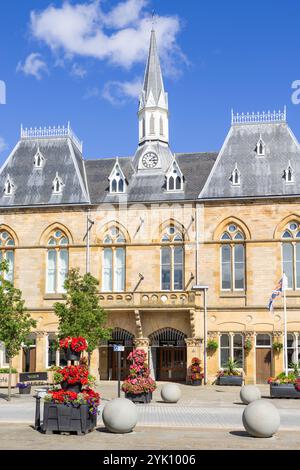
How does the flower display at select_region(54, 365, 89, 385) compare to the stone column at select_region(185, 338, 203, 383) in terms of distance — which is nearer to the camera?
the flower display at select_region(54, 365, 89, 385)

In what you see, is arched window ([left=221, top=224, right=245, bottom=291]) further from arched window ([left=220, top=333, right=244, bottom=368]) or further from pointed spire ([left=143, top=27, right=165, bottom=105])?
pointed spire ([left=143, top=27, right=165, bottom=105])

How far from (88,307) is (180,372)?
432 inches

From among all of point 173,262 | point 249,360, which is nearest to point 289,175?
point 173,262

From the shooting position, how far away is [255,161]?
45.6 m

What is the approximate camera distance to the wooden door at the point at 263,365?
4178 centimetres

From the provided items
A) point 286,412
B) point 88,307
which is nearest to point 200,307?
point 88,307

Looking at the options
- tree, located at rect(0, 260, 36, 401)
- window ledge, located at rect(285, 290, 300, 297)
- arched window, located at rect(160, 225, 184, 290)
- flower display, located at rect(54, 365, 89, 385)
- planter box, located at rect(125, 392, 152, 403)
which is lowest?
planter box, located at rect(125, 392, 152, 403)

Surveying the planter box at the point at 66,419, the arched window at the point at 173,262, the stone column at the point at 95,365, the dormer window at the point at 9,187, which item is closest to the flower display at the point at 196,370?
the arched window at the point at 173,262

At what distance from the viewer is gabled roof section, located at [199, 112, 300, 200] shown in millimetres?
43938

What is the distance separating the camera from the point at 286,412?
85.9 feet

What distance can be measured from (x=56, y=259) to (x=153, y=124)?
13172 mm

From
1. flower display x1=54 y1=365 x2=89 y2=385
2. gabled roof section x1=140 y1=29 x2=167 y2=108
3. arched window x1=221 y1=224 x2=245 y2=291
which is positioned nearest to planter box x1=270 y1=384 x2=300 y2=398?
arched window x1=221 y1=224 x2=245 y2=291

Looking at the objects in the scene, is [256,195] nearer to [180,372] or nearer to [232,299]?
[232,299]

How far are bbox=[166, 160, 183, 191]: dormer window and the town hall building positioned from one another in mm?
73
